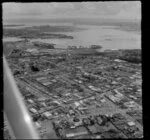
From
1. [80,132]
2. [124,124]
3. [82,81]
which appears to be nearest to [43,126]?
[80,132]

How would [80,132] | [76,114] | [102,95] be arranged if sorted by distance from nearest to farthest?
1. [80,132]
2. [76,114]
3. [102,95]

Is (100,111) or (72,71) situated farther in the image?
(72,71)

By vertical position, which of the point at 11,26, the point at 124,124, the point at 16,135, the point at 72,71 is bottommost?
the point at 124,124

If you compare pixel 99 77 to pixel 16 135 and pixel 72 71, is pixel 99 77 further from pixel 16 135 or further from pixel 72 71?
pixel 16 135

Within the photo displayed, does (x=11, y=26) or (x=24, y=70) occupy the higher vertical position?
(x=11, y=26)
